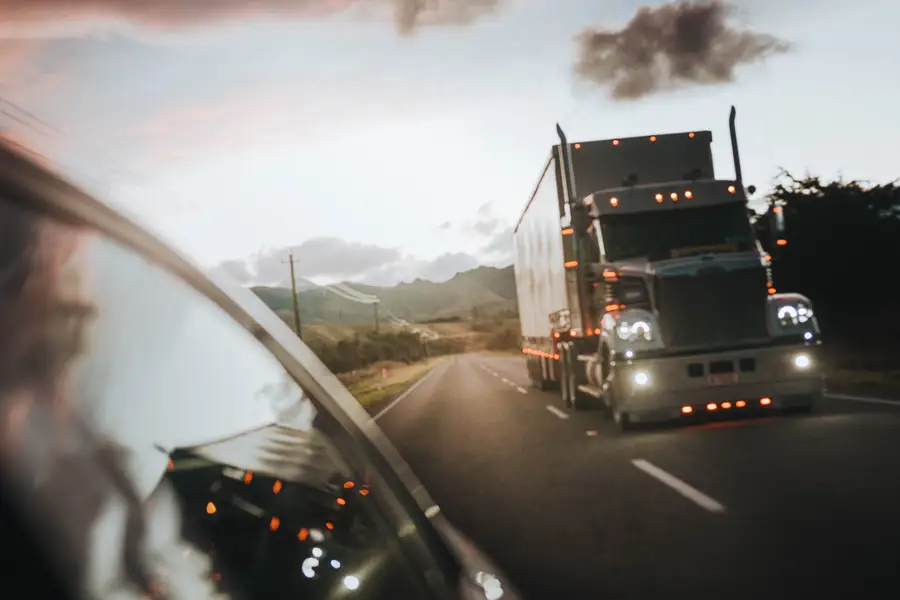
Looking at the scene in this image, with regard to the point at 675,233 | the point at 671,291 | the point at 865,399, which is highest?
the point at 675,233

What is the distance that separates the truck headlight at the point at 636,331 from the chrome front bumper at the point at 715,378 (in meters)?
0.28

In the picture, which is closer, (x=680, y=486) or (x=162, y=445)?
(x=162, y=445)

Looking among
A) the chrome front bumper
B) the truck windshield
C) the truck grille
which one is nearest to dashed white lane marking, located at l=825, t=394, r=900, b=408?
the chrome front bumper

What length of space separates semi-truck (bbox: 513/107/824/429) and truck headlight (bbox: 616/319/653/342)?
14 mm

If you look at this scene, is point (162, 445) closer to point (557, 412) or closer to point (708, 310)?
point (708, 310)

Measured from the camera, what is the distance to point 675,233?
42.3 ft

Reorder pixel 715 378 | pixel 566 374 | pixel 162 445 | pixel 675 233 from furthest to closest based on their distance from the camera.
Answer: pixel 566 374 → pixel 675 233 → pixel 715 378 → pixel 162 445

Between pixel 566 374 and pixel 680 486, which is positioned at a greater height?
pixel 566 374

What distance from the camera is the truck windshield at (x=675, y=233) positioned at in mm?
12797

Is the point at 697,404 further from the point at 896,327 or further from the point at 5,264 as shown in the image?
the point at 896,327

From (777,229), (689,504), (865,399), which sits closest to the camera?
(689,504)

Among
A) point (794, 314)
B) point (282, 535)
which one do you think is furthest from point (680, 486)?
point (282, 535)

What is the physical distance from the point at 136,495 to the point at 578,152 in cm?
1323

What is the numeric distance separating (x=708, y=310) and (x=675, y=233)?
1311 millimetres
